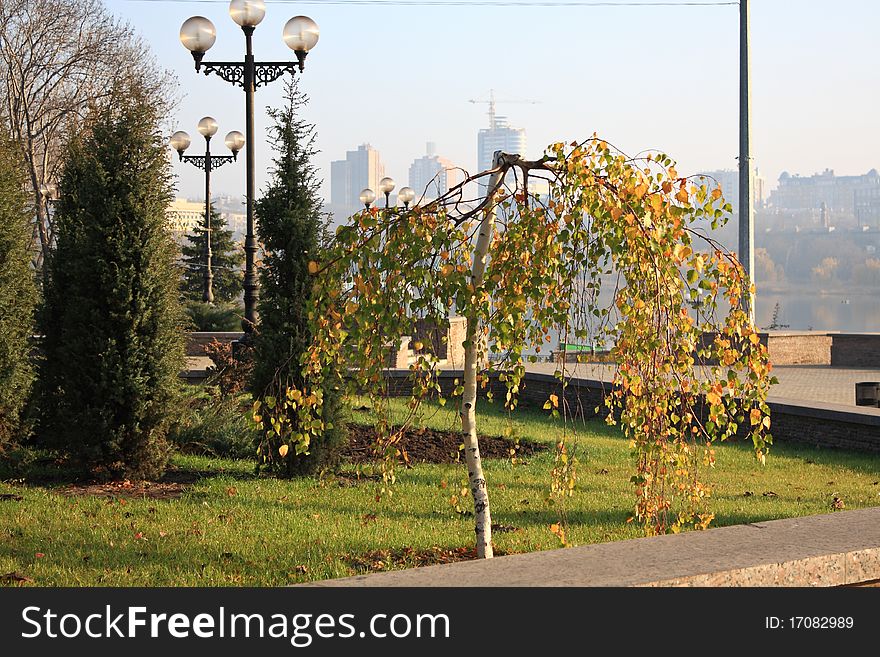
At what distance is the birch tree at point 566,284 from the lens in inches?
184

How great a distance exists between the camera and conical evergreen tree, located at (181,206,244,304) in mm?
34062

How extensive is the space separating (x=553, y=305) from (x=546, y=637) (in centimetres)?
196

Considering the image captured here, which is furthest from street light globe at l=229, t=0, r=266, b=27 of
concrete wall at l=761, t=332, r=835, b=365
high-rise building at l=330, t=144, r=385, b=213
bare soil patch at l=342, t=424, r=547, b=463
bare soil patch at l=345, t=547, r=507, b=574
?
high-rise building at l=330, t=144, r=385, b=213

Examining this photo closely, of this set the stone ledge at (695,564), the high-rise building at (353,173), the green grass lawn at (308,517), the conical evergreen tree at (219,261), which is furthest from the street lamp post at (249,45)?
the high-rise building at (353,173)

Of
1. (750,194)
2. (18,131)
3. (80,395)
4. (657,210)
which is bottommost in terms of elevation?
(80,395)

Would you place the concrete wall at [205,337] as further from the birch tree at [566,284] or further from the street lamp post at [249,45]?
the birch tree at [566,284]

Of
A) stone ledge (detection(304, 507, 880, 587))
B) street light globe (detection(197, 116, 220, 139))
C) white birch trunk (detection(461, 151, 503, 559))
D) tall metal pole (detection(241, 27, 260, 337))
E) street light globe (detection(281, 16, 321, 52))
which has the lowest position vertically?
stone ledge (detection(304, 507, 880, 587))

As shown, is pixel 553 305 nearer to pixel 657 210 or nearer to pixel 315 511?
pixel 657 210

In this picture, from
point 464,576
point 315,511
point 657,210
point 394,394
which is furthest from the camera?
point 394,394

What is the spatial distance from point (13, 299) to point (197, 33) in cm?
514

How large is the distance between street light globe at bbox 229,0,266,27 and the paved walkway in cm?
647

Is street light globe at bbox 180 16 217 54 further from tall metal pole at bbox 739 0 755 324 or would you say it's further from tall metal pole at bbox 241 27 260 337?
tall metal pole at bbox 739 0 755 324

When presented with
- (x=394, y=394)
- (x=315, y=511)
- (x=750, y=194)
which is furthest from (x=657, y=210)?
(x=750, y=194)

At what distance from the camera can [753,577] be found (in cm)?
385
